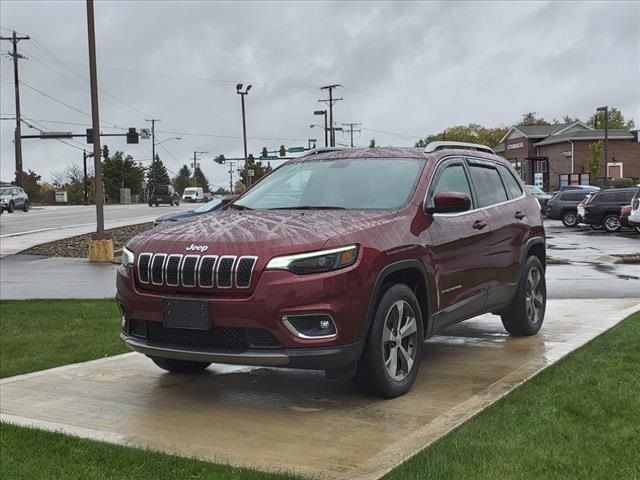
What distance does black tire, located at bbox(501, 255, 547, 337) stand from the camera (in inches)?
280

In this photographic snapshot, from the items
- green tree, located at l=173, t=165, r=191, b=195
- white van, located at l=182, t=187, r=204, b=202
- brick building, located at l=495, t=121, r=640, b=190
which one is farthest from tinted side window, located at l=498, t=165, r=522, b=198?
green tree, located at l=173, t=165, r=191, b=195

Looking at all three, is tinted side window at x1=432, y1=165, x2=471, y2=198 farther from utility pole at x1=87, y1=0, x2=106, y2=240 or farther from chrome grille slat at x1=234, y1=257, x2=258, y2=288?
utility pole at x1=87, y1=0, x2=106, y2=240

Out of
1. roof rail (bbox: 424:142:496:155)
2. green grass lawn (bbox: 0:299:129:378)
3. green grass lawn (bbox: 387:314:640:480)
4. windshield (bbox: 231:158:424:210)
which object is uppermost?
roof rail (bbox: 424:142:496:155)

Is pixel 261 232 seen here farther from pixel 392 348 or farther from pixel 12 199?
pixel 12 199

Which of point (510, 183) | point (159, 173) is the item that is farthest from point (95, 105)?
point (159, 173)

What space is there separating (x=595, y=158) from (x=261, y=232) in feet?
203

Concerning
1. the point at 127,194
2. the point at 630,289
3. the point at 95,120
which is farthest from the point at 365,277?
the point at 127,194

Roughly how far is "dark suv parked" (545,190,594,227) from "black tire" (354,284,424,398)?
96.0 feet

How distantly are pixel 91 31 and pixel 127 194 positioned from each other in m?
70.3

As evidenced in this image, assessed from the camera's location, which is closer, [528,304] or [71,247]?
[528,304]

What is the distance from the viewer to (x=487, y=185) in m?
6.86

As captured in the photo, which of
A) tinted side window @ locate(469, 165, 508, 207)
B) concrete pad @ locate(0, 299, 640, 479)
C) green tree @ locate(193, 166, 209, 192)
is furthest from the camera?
green tree @ locate(193, 166, 209, 192)

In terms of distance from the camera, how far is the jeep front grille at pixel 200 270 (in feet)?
14.7

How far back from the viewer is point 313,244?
4527mm
